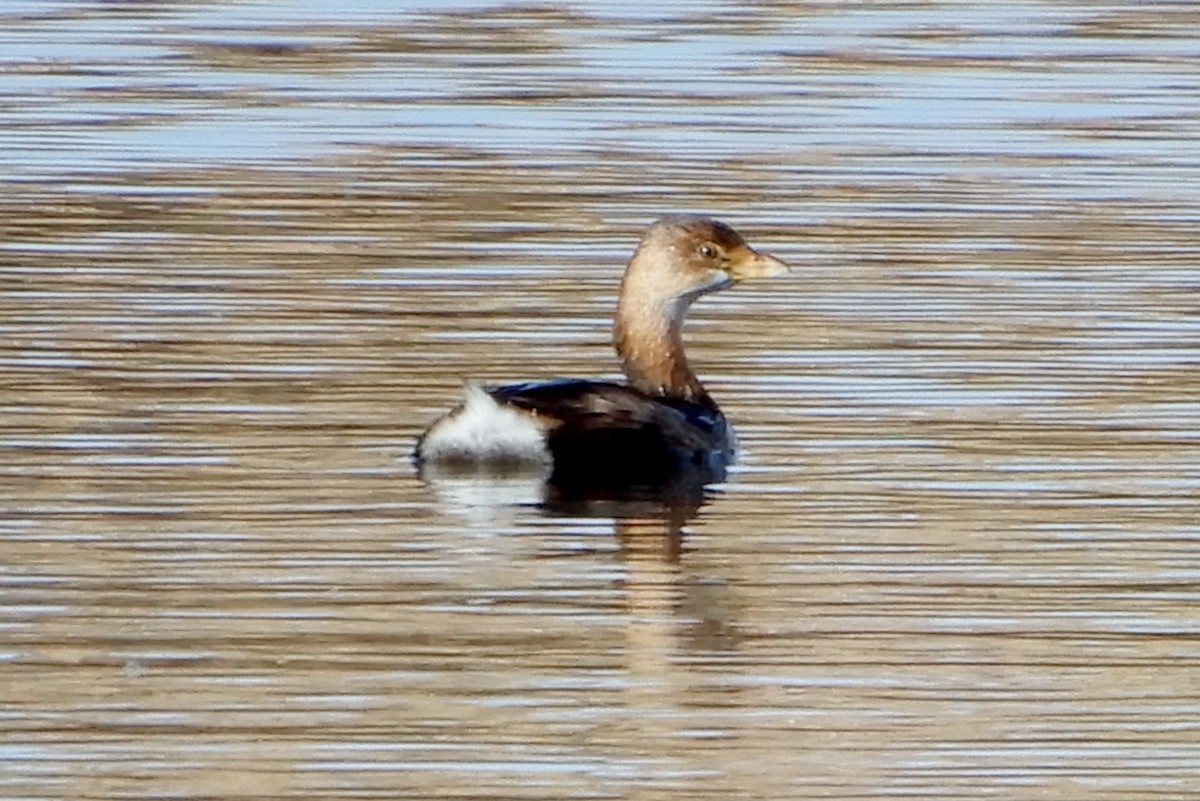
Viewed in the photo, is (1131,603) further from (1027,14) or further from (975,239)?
(1027,14)

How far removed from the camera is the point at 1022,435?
12.5 meters

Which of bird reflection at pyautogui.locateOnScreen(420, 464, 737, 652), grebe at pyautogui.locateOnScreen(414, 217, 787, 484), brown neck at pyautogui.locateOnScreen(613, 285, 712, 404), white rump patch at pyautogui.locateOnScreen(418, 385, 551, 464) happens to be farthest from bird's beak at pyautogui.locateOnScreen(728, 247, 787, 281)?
white rump patch at pyautogui.locateOnScreen(418, 385, 551, 464)

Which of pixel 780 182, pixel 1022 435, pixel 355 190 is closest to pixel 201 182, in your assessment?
pixel 355 190

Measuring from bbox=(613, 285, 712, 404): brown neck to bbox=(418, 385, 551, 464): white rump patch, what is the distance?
125cm

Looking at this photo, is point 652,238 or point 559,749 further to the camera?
point 652,238

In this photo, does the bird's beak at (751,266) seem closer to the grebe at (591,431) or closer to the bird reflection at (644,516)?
the grebe at (591,431)

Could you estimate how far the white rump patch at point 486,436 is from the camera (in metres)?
11.9

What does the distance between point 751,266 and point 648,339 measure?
421 millimetres

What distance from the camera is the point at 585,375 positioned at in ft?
46.3

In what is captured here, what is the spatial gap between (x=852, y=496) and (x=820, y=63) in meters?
13.5

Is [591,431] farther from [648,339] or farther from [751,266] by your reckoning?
[751,266]

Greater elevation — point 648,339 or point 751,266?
point 751,266

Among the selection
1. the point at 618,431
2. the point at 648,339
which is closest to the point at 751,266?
the point at 648,339

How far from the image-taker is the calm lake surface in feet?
27.7
